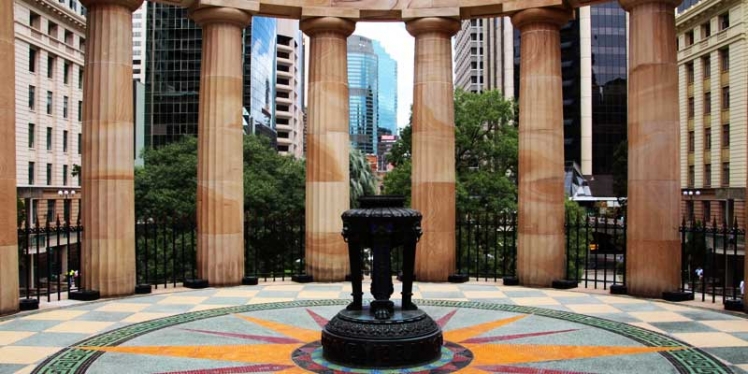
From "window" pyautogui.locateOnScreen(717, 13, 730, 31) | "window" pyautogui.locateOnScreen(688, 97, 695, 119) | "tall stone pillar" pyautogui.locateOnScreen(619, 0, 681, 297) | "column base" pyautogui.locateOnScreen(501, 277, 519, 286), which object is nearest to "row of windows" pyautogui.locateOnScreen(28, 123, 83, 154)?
"column base" pyautogui.locateOnScreen(501, 277, 519, 286)

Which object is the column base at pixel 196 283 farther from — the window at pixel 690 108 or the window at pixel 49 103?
the window at pixel 690 108

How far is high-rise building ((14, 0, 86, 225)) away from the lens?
5631 centimetres

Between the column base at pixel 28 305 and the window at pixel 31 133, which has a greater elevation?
the window at pixel 31 133

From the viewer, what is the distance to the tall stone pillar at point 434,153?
20.9 metres

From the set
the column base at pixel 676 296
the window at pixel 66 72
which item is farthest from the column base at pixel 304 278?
the window at pixel 66 72

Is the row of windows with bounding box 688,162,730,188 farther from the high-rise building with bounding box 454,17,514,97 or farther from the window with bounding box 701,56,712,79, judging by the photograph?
the high-rise building with bounding box 454,17,514,97

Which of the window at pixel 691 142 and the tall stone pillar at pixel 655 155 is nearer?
the tall stone pillar at pixel 655 155

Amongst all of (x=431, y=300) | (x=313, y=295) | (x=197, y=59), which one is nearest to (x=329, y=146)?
(x=313, y=295)

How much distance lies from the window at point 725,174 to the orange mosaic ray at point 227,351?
53.4m

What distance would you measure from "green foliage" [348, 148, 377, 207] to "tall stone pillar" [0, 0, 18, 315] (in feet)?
91.3

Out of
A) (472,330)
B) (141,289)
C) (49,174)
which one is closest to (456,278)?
(472,330)

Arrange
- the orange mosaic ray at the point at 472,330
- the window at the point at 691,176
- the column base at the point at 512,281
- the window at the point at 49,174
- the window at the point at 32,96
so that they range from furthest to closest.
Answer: the window at the point at 49,174, the window at the point at 691,176, the window at the point at 32,96, the column base at the point at 512,281, the orange mosaic ray at the point at 472,330

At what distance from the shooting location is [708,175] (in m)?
58.0

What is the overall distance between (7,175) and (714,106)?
187 ft
